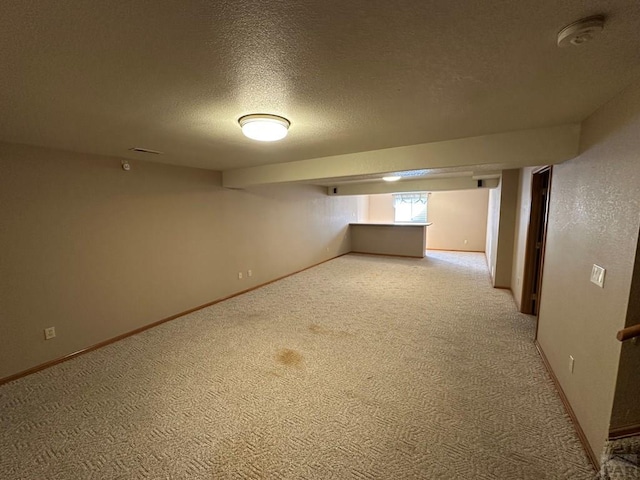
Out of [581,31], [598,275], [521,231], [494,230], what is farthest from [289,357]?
[494,230]

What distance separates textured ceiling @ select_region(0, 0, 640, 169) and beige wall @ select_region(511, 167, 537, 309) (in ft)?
6.14

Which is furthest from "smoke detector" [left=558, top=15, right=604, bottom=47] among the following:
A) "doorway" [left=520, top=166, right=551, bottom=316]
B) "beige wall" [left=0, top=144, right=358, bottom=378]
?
"beige wall" [left=0, top=144, right=358, bottom=378]

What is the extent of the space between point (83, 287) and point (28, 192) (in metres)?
1.00

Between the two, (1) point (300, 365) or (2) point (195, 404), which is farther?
(1) point (300, 365)

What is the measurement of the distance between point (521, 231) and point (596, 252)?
8.43 ft

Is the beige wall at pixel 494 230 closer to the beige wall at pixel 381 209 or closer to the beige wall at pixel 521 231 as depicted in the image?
the beige wall at pixel 521 231

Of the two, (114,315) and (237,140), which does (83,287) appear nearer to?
(114,315)

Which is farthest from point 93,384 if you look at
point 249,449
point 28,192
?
point 28,192

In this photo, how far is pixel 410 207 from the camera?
930cm

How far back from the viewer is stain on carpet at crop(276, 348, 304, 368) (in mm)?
2574

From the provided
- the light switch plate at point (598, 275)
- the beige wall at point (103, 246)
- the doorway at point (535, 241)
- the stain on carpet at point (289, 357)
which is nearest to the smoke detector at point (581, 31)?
the light switch plate at point (598, 275)

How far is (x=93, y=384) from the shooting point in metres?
2.29

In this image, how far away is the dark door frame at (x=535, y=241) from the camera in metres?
3.20

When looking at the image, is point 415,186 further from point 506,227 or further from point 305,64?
point 305,64
